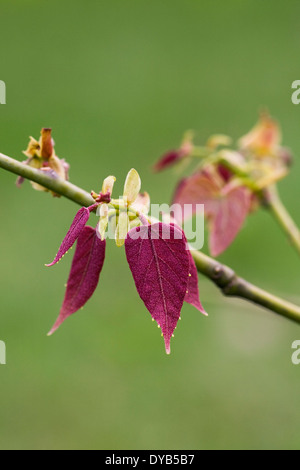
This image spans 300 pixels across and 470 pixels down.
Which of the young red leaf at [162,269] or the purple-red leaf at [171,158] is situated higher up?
the purple-red leaf at [171,158]

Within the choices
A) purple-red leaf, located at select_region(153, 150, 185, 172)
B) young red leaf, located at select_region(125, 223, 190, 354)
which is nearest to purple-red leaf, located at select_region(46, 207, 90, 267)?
young red leaf, located at select_region(125, 223, 190, 354)

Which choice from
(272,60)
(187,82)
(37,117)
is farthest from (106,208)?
(272,60)

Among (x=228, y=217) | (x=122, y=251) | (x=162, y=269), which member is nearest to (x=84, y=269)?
(x=162, y=269)

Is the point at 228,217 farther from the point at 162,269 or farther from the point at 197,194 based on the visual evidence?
the point at 162,269

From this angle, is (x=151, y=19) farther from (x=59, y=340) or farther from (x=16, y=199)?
(x=59, y=340)

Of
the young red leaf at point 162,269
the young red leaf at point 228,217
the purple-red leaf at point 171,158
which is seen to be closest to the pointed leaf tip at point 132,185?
the young red leaf at point 162,269

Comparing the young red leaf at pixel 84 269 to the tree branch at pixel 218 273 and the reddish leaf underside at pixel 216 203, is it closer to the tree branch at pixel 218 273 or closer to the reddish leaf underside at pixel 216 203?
the tree branch at pixel 218 273
